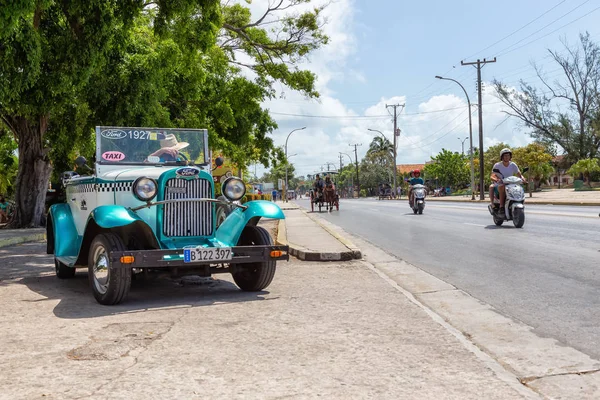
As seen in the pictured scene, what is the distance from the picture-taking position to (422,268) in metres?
8.91

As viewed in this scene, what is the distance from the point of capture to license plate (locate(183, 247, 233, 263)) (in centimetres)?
624

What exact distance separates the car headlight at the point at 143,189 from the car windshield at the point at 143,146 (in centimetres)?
149

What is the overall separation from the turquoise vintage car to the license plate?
0.03ft

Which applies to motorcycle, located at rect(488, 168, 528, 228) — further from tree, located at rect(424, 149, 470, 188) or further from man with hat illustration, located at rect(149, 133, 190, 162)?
tree, located at rect(424, 149, 470, 188)

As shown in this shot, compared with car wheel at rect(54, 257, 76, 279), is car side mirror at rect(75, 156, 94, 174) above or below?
above

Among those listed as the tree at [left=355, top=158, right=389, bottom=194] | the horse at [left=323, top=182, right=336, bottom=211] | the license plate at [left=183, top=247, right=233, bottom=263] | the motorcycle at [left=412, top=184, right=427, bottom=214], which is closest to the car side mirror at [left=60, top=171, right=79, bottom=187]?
the license plate at [left=183, top=247, right=233, bottom=263]

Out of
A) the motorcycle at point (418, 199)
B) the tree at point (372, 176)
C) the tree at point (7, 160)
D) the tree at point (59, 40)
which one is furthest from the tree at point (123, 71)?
the tree at point (372, 176)

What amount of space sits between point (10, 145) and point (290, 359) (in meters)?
34.3

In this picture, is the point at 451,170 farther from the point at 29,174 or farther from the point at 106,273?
the point at 106,273

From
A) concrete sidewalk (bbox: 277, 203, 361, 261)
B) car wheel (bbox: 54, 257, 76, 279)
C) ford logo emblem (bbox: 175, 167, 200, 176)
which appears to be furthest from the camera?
concrete sidewalk (bbox: 277, 203, 361, 261)

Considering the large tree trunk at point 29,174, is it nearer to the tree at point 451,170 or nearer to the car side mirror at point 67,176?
the car side mirror at point 67,176

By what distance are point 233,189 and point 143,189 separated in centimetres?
105

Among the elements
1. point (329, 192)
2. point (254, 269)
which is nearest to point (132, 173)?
point (254, 269)

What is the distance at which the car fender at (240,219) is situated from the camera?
6914mm
